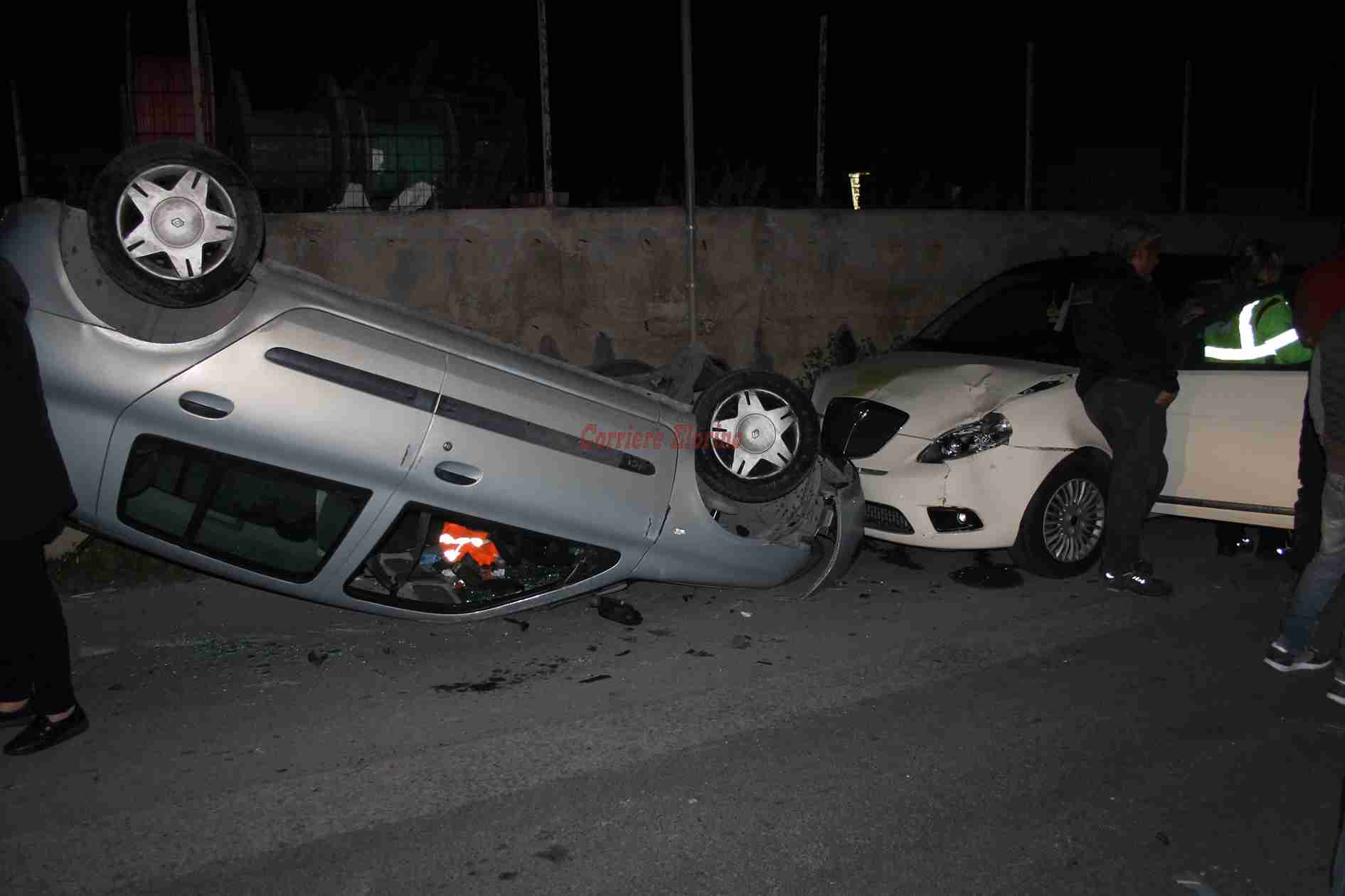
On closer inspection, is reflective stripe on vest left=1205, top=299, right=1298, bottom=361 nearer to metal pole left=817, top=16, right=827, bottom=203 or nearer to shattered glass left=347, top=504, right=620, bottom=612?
shattered glass left=347, top=504, right=620, bottom=612

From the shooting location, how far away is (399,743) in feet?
12.9

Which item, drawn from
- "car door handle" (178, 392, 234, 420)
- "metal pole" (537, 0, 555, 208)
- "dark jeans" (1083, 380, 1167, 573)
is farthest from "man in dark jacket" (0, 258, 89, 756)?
"metal pole" (537, 0, 555, 208)

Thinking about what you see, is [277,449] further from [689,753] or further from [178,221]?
[689,753]

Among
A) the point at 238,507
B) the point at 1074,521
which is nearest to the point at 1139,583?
the point at 1074,521

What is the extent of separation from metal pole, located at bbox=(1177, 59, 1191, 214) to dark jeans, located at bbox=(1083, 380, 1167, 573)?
297 inches

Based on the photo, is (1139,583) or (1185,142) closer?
(1139,583)

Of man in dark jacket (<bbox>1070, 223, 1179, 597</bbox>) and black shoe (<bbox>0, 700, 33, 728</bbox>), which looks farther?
man in dark jacket (<bbox>1070, 223, 1179, 597</bbox>)

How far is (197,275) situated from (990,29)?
47.4ft

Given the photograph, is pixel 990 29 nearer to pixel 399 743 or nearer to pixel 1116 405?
pixel 1116 405

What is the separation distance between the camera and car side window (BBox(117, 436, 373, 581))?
4.11 meters

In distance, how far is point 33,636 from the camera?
3.76 metres

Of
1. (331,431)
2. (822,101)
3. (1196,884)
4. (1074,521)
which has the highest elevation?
(822,101)

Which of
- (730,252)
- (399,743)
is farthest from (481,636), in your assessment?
(730,252)

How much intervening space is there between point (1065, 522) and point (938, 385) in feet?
3.30
